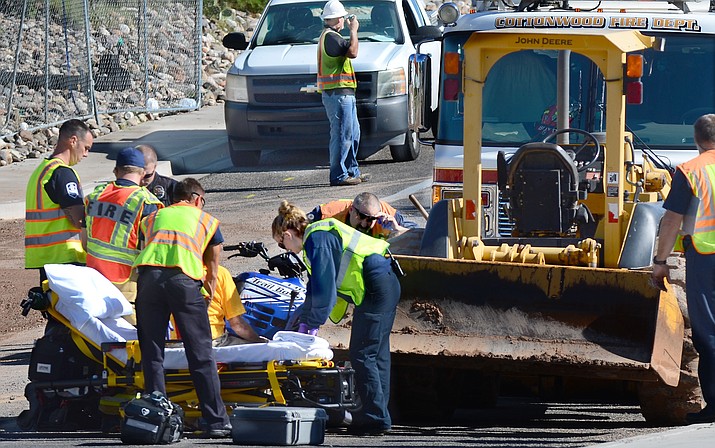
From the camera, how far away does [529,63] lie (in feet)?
34.1

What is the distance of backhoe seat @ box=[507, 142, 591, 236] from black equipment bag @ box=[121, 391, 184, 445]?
2.53m

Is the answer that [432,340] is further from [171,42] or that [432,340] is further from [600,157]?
[171,42]

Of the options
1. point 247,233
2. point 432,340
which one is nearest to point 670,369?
point 432,340

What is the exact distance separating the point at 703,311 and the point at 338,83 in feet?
27.1

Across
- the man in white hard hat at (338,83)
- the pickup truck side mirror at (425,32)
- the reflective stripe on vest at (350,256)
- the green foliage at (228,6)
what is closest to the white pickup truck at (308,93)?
the pickup truck side mirror at (425,32)

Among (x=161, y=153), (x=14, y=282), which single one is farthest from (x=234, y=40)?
(x=14, y=282)

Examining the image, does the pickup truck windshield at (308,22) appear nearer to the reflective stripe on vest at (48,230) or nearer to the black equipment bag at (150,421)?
the reflective stripe on vest at (48,230)

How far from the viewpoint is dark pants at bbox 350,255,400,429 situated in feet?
25.3

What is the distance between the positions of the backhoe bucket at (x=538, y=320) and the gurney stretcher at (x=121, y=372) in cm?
64

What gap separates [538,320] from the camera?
8133 millimetres

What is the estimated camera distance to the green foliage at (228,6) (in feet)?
88.4

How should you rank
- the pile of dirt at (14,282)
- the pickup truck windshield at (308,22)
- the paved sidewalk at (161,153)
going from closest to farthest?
the pile of dirt at (14,282)
the paved sidewalk at (161,153)
the pickup truck windshield at (308,22)

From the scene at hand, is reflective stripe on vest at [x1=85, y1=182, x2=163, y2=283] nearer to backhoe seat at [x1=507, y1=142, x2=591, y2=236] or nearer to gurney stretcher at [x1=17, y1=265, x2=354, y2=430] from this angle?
gurney stretcher at [x1=17, y1=265, x2=354, y2=430]

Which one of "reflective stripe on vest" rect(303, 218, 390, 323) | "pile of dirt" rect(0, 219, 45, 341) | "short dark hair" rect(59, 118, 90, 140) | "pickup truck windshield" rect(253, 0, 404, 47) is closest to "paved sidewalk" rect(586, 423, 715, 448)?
"reflective stripe on vest" rect(303, 218, 390, 323)
